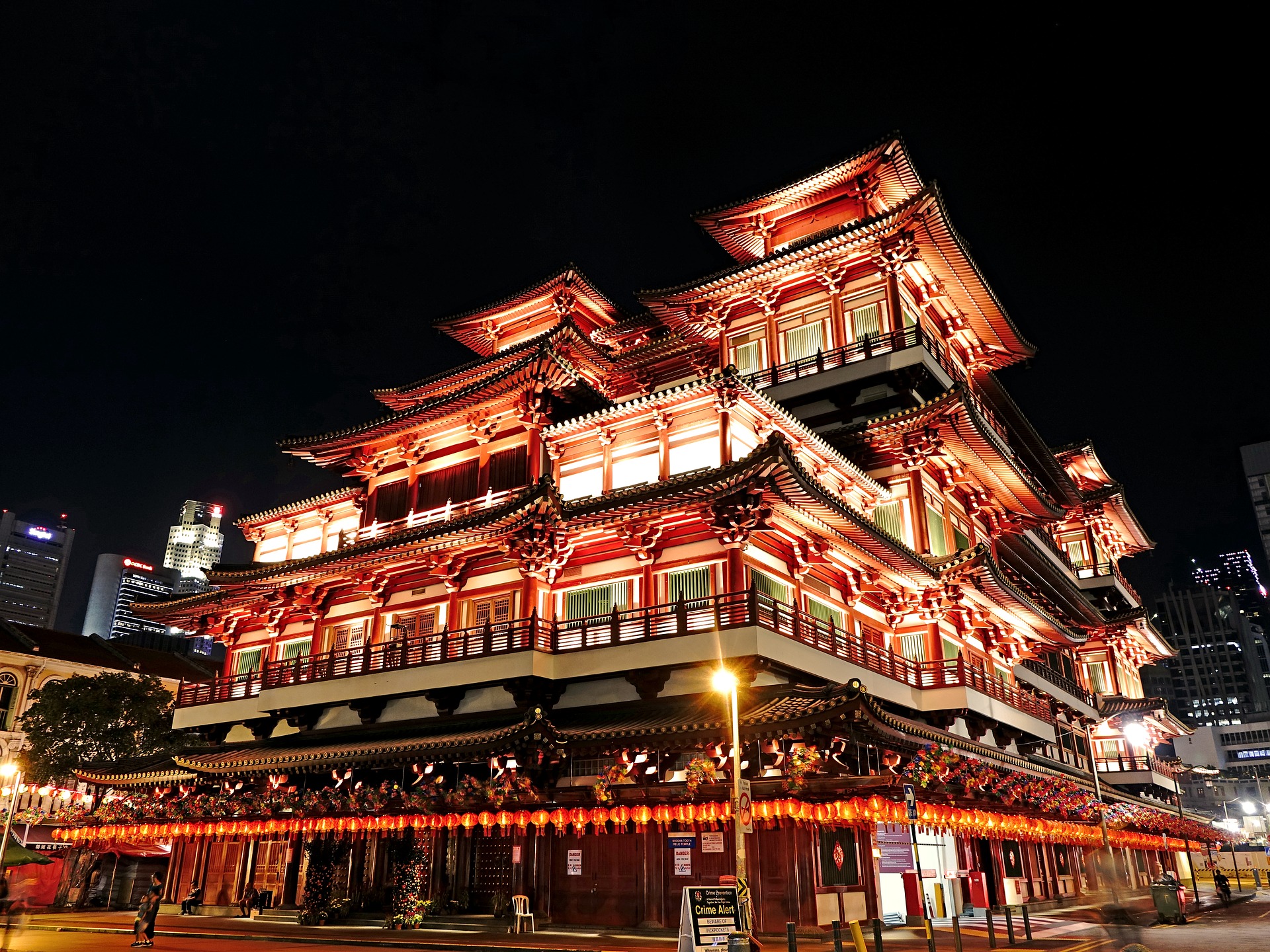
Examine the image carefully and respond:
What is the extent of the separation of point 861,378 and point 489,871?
21900 mm

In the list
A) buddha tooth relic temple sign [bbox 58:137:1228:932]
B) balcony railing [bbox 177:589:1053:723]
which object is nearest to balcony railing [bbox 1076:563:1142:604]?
buddha tooth relic temple sign [bbox 58:137:1228:932]

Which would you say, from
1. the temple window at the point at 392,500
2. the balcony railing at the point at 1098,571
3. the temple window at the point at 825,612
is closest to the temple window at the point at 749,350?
the temple window at the point at 825,612

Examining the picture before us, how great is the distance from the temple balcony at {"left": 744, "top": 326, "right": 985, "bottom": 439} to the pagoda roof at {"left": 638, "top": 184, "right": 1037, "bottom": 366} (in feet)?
11.7

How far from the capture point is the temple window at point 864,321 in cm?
3688

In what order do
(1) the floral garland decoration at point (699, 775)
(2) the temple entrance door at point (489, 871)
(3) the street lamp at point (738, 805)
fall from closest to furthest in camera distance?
(3) the street lamp at point (738, 805) < (1) the floral garland decoration at point (699, 775) < (2) the temple entrance door at point (489, 871)

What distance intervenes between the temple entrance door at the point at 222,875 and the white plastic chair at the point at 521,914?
14332 millimetres

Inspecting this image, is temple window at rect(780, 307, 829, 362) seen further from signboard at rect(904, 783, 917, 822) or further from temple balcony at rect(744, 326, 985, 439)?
signboard at rect(904, 783, 917, 822)

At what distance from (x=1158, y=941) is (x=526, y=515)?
20.1 m

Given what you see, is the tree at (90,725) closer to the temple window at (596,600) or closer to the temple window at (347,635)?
the temple window at (347,635)

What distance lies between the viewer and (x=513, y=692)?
92.2 ft

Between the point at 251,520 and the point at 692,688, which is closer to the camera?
the point at 692,688

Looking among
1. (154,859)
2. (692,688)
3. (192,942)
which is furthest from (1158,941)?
(154,859)

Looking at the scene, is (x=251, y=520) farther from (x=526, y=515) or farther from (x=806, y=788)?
(x=806, y=788)

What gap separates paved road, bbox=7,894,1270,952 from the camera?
20812 millimetres
